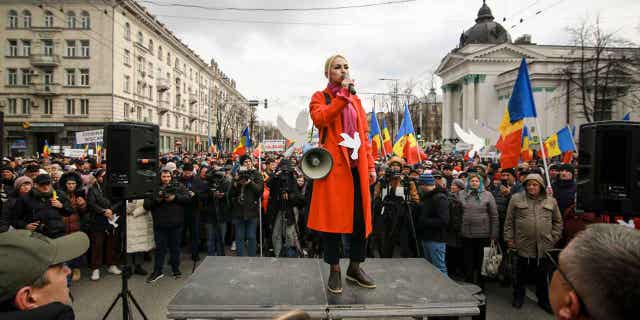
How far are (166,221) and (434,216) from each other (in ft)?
16.1

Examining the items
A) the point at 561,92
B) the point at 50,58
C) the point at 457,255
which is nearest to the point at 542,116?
the point at 561,92

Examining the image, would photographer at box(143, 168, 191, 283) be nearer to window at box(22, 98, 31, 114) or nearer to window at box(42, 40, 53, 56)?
window at box(22, 98, 31, 114)

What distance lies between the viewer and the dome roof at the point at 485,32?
2169 inches

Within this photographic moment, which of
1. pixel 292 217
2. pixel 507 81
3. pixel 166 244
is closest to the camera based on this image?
pixel 166 244

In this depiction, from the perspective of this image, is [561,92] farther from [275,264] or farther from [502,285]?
[275,264]

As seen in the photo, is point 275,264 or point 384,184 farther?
point 384,184

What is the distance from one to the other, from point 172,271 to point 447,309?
5758mm

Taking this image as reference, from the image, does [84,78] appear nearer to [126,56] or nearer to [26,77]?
[126,56]

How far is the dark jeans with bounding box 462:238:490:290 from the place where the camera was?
254 inches

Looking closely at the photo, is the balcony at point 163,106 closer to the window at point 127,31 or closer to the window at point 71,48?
the window at point 127,31

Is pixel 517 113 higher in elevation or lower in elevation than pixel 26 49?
lower

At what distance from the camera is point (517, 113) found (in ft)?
24.4

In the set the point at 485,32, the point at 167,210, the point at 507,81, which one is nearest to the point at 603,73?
the point at 507,81

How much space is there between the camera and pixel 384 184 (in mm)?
7145
